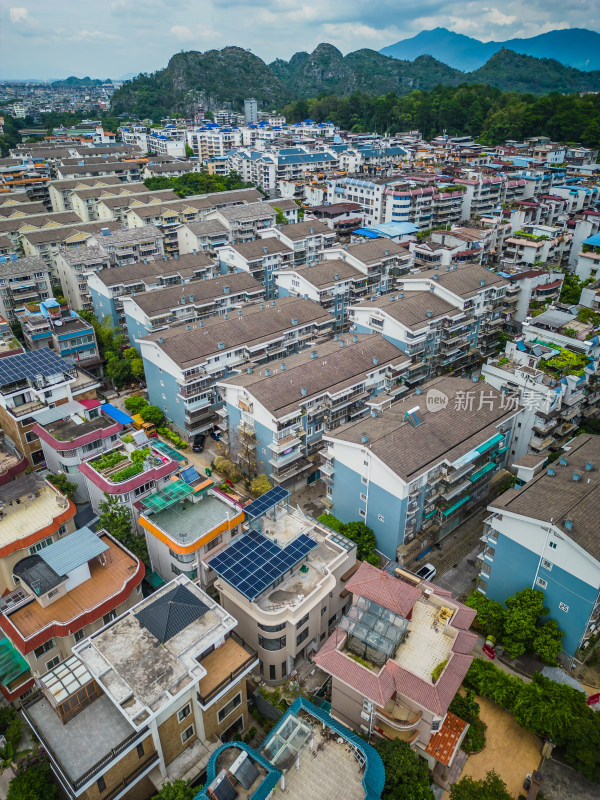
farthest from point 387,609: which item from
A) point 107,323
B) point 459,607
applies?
point 107,323

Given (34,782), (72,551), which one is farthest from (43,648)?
(34,782)

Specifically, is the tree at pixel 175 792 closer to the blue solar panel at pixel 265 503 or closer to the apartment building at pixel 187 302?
the blue solar panel at pixel 265 503

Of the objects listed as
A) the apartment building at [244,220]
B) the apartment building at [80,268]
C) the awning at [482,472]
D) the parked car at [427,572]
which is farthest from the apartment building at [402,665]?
the apartment building at [244,220]

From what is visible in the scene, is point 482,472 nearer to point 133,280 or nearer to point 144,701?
point 144,701

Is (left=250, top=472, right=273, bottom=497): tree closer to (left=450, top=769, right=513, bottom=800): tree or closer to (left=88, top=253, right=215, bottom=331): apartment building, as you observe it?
(left=450, top=769, right=513, bottom=800): tree

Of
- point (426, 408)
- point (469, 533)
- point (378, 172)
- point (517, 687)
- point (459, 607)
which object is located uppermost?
point (378, 172)

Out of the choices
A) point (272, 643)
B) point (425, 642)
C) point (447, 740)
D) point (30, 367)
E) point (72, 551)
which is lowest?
point (447, 740)

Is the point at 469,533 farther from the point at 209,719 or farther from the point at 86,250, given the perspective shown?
the point at 86,250
